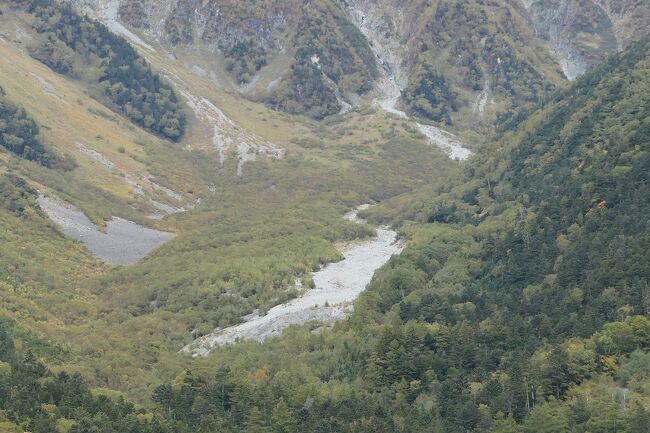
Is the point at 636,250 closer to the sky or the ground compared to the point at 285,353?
closer to the sky

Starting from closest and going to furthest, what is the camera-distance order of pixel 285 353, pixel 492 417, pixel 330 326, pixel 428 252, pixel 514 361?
pixel 492 417
pixel 514 361
pixel 285 353
pixel 330 326
pixel 428 252

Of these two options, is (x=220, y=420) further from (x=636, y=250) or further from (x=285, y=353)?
(x=636, y=250)

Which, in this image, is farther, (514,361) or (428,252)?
(428,252)

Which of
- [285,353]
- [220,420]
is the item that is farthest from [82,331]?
[220,420]

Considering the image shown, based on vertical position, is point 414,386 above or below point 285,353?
above

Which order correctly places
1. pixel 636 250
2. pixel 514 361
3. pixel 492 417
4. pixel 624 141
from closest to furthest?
1. pixel 492 417
2. pixel 514 361
3. pixel 636 250
4. pixel 624 141

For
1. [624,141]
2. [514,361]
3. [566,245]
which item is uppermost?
[624,141]

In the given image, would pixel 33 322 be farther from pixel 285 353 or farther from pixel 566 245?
pixel 566 245

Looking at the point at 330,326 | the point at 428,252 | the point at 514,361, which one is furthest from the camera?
the point at 428,252

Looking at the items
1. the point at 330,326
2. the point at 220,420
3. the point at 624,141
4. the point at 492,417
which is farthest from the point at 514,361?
the point at 624,141
